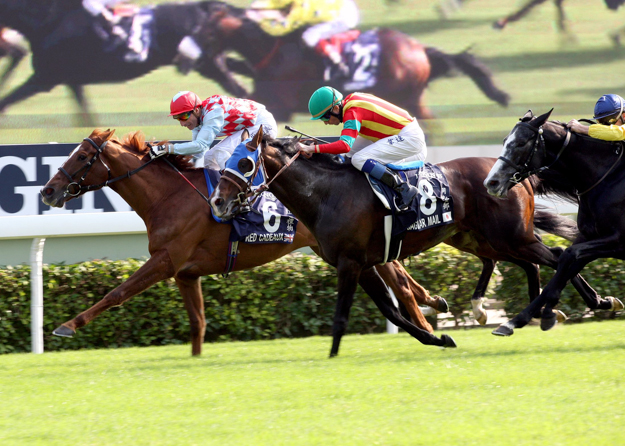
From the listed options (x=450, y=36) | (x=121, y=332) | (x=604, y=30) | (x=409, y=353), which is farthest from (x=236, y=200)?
(x=604, y=30)

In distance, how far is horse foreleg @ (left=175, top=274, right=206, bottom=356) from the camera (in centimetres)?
522

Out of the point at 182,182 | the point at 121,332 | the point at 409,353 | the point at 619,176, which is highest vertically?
the point at 619,176

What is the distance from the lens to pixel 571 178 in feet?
16.0

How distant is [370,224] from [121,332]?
2167 millimetres

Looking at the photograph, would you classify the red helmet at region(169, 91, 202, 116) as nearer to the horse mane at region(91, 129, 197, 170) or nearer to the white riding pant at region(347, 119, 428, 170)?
the horse mane at region(91, 129, 197, 170)

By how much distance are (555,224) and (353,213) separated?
169 cm

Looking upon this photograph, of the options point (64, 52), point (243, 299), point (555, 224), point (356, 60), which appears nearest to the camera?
point (555, 224)

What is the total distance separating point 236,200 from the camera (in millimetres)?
4527

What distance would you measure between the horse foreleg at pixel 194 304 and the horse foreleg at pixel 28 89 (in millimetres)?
6129

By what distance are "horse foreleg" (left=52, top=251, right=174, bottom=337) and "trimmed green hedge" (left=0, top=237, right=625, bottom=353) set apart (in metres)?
0.95

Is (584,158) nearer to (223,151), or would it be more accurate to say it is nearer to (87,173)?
(223,151)

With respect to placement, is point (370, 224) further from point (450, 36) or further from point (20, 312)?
point (450, 36)

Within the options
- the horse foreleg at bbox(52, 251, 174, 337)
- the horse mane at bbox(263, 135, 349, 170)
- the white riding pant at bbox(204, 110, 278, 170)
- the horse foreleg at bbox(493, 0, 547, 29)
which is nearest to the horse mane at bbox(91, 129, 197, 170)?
the white riding pant at bbox(204, 110, 278, 170)

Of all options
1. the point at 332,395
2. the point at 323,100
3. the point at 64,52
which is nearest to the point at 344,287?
the point at 323,100
